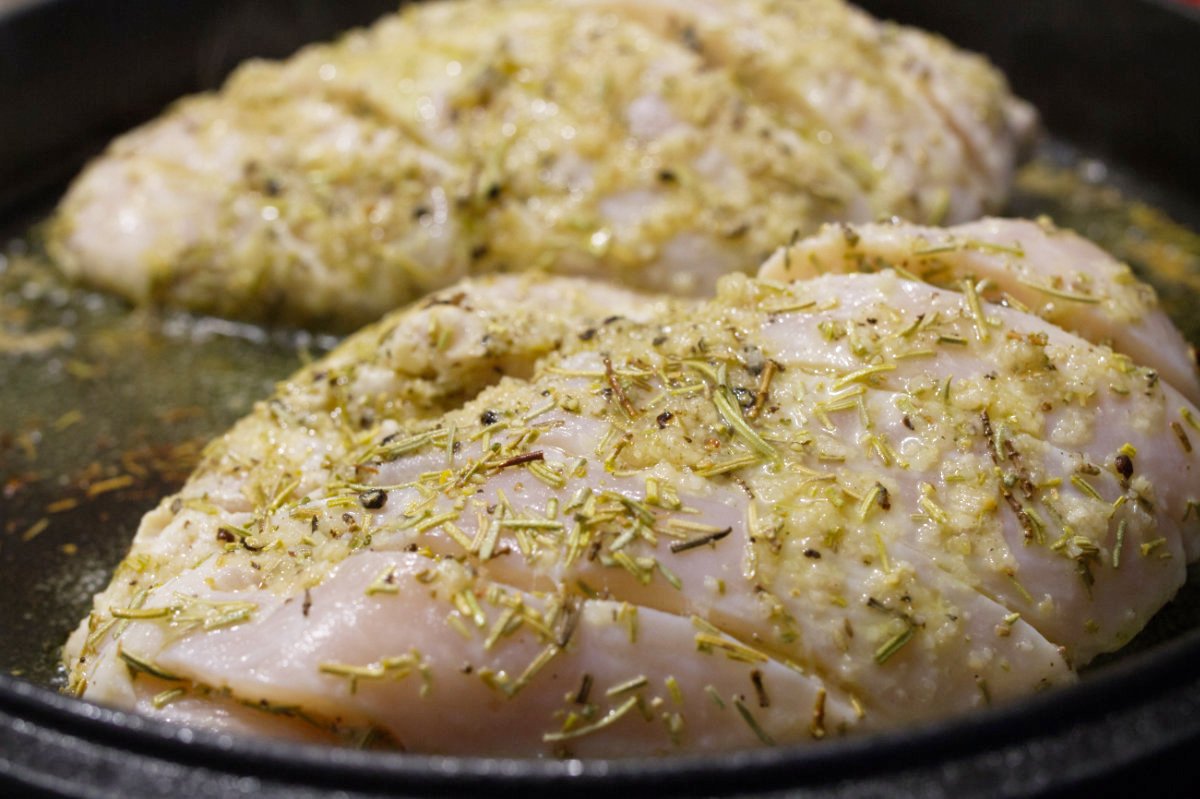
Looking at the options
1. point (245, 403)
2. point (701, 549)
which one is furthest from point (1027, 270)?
point (245, 403)

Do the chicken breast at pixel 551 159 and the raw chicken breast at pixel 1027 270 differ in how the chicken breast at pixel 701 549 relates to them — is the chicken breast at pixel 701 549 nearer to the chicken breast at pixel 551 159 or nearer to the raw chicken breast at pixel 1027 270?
the raw chicken breast at pixel 1027 270

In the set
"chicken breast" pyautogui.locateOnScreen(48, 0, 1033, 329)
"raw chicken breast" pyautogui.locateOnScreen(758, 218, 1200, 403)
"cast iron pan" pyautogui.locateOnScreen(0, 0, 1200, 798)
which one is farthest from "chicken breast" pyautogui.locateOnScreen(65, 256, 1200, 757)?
"chicken breast" pyautogui.locateOnScreen(48, 0, 1033, 329)

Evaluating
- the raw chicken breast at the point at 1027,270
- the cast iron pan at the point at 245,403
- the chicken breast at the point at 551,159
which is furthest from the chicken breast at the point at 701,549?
the chicken breast at the point at 551,159

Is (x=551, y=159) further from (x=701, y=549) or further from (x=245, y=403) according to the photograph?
(x=701, y=549)

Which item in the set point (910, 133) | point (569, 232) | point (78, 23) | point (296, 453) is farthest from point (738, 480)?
point (78, 23)

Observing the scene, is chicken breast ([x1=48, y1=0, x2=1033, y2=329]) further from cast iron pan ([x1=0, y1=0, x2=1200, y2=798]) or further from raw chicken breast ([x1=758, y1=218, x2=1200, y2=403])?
raw chicken breast ([x1=758, y1=218, x2=1200, y2=403])

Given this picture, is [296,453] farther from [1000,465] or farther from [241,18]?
[241,18]
